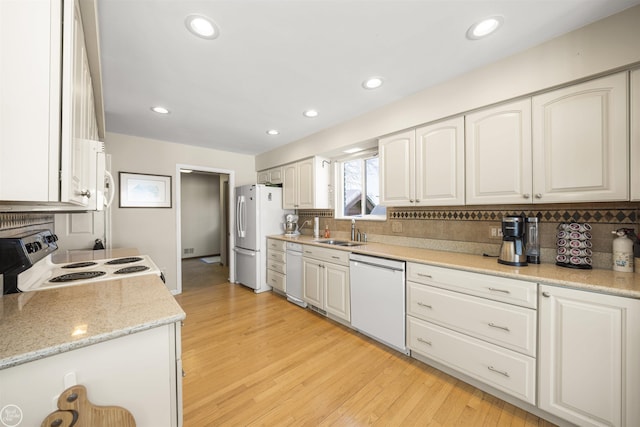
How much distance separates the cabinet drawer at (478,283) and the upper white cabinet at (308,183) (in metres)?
1.86

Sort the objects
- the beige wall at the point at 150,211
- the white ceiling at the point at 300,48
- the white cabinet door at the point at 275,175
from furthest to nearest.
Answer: the white cabinet door at the point at 275,175
the beige wall at the point at 150,211
the white ceiling at the point at 300,48

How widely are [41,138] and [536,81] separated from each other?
252cm

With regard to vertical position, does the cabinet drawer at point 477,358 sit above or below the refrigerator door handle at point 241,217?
below

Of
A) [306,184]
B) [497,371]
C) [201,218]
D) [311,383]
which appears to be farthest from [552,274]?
[201,218]

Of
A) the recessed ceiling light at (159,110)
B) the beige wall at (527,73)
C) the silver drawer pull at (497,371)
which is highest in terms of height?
the recessed ceiling light at (159,110)

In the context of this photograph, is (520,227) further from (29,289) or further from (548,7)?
(29,289)

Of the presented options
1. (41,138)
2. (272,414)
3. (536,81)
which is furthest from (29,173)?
(536,81)

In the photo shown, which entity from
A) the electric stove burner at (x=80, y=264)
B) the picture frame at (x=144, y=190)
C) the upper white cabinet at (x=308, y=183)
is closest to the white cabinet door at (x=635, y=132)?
the upper white cabinet at (x=308, y=183)

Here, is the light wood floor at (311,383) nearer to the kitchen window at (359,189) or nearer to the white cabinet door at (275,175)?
the kitchen window at (359,189)

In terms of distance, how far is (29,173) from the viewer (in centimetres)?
62

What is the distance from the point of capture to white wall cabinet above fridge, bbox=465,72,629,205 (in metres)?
1.43

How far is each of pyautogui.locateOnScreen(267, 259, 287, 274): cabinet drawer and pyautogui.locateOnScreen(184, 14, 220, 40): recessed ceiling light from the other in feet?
9.09

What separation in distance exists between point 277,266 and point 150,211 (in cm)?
206

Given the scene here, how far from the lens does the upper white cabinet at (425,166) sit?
208 centimetres
